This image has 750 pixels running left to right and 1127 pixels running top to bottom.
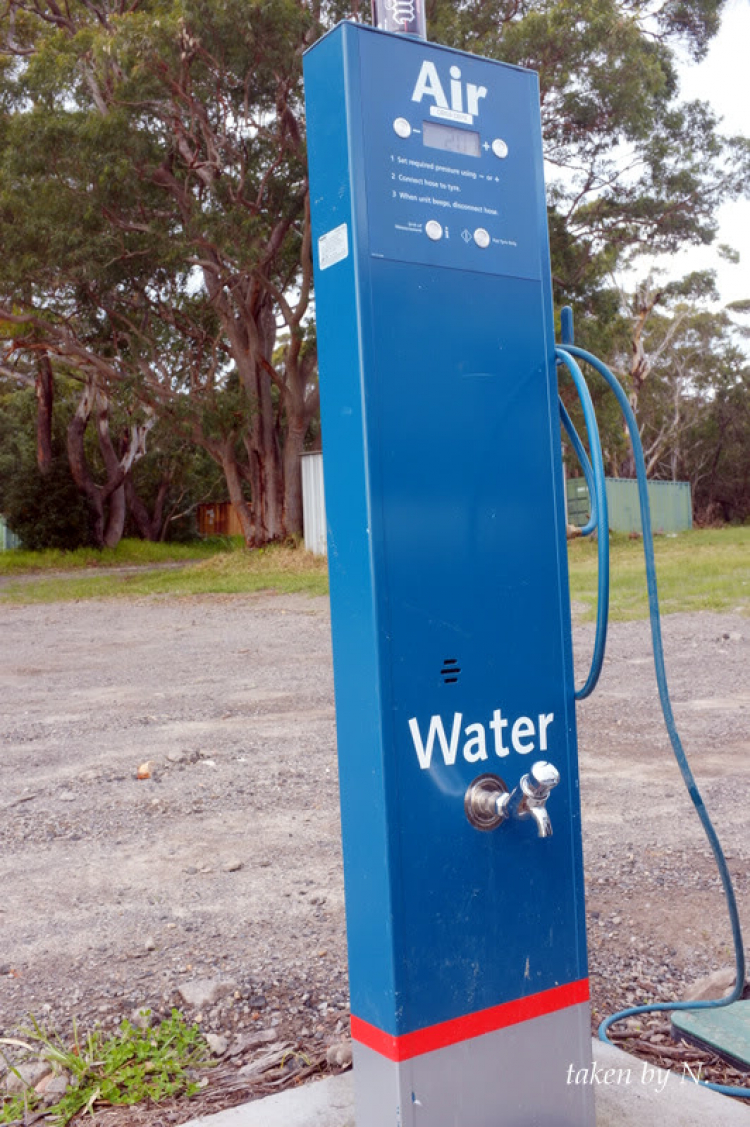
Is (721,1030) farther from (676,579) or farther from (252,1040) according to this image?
(676,579)

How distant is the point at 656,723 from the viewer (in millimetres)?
6121

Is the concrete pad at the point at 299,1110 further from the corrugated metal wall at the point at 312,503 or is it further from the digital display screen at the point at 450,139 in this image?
the corrugated metal wall at the point at 312,503

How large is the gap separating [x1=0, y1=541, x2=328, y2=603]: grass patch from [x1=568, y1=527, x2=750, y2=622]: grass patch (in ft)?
13.8

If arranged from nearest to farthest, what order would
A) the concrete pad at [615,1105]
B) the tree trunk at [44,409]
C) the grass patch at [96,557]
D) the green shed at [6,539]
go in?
1. the concrete pad at [615,1105]
2. the grass patch at [96,557]
3. the tree trunk at [44,409]
4. the green shed at [6,539]

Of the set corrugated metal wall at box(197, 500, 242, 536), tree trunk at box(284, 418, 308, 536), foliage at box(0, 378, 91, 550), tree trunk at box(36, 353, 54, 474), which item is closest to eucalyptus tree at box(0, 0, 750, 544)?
tree trunk at box(284, 418, 308, 536)

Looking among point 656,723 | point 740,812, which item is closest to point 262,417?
point 656,723

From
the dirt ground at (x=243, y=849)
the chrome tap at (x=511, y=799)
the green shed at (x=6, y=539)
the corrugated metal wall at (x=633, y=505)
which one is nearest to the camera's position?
the chrome tap at (x=511, y=799)

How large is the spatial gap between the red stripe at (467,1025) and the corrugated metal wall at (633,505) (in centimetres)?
2305

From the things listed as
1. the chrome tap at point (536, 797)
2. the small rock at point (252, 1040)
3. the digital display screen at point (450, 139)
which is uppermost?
the digital display screen at point (450, 139)

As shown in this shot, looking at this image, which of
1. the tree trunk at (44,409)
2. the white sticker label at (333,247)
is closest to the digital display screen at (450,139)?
the white sticker label at (333,247)

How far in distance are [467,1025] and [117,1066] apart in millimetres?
1066

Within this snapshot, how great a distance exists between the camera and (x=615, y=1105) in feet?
7.00

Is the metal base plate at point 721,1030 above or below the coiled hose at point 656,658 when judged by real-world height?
below

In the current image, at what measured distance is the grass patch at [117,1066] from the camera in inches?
93.0
